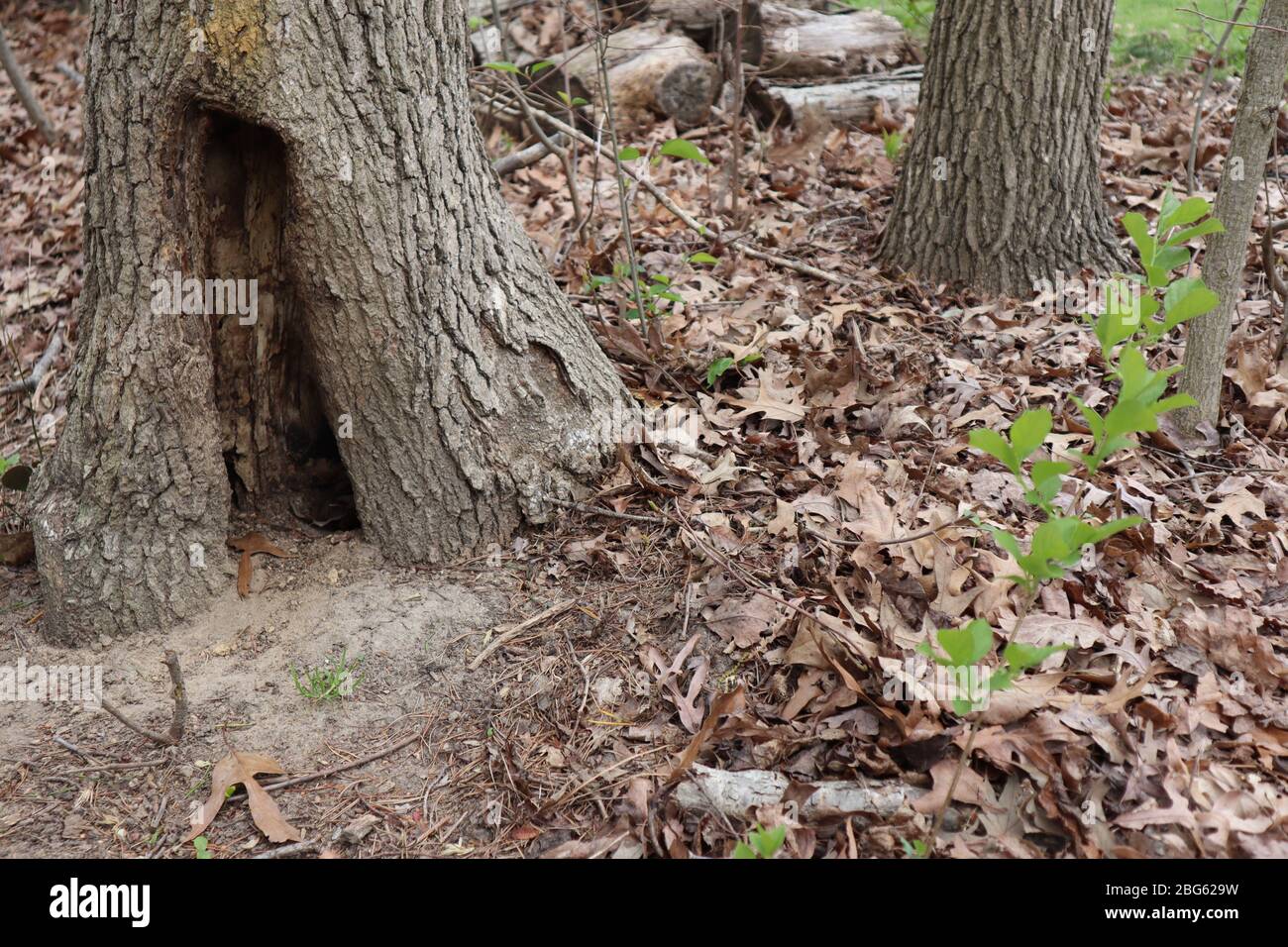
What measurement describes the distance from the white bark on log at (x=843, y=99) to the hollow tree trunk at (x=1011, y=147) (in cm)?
179

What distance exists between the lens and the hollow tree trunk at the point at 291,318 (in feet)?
8.50

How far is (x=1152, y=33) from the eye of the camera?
25.0ft

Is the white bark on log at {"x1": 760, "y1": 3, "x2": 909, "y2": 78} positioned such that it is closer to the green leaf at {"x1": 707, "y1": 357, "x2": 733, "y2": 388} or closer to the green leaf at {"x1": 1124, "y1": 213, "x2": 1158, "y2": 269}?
the green leaf at {"x1": 707, "y1": 357, "x2": 733, "y2": 388}

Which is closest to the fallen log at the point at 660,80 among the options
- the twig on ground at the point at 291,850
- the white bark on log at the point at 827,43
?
the white bark on log at the point at 827,43

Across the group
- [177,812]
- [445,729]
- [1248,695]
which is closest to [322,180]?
[445,729]

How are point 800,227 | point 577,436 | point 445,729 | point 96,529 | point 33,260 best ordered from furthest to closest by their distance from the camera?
point 33,260 → point 800,227 → point 577,436 → point 96,529 → point 445,729

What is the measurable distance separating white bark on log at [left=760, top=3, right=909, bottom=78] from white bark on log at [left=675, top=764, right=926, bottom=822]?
17.4ft

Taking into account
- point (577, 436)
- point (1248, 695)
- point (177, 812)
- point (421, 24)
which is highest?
point (421, 24)

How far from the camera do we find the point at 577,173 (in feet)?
18.8

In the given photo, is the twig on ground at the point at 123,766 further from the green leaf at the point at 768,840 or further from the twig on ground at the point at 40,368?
the twig on ground at the point at 40,368

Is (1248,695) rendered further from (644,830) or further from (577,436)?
(577,436)

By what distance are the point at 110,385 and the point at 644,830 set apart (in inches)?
78.9

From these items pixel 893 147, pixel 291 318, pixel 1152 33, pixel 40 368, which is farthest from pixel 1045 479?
pixel 1152 33

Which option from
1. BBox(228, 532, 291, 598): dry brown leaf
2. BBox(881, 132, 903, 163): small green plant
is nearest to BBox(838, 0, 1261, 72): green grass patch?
BBox(881, 132, 903, 163): small green plant
